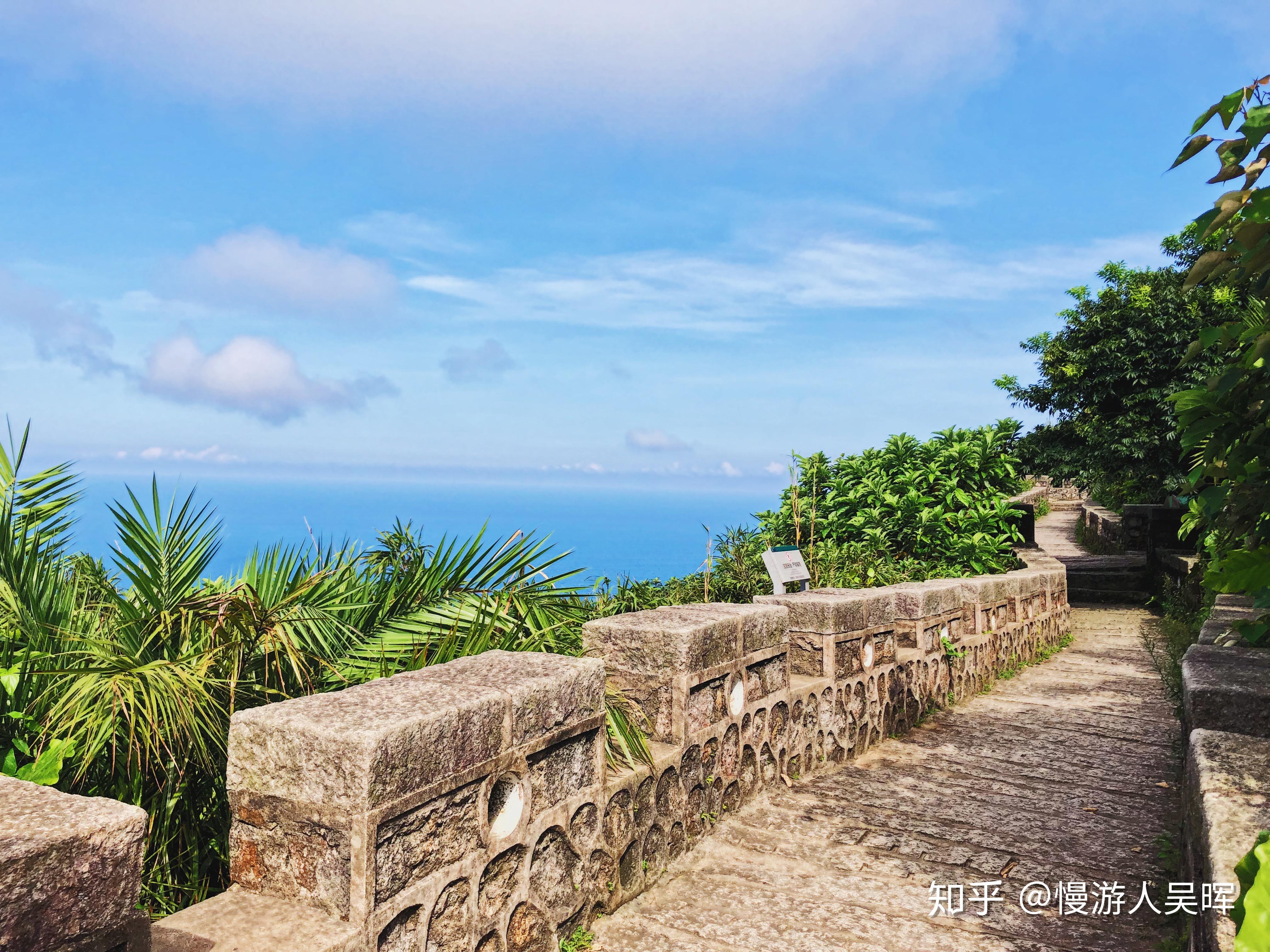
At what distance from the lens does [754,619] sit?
3684 millimetres

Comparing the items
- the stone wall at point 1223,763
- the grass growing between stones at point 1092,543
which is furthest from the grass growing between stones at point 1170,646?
the grass growing between stones at point 1092,543

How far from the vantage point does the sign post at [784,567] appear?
16.1 ft

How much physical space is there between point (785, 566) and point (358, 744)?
3493 mm

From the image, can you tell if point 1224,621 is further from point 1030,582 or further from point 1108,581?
point 1108,581

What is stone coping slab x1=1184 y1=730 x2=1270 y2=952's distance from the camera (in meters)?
1.66

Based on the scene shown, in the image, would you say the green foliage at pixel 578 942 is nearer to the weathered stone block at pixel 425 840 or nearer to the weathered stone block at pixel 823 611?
the weathered stone block at pixel 425 840

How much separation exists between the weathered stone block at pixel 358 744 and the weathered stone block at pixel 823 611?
2.52 metres

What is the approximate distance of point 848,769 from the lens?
4.52 m

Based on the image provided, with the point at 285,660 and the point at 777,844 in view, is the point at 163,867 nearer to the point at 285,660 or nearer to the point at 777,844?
the point at 285,660

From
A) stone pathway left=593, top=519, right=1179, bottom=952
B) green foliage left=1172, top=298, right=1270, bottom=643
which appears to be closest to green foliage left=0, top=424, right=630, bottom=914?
stone pathway left=593, top=519, right=1179, bottom=952

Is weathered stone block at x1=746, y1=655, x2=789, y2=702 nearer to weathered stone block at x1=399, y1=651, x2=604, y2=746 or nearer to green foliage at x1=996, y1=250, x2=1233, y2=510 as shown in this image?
weathered stone block at x1=399, y1=651, x2=604, y2=746

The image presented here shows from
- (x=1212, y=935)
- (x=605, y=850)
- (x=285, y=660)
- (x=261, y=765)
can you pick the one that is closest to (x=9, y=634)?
(x=285, y=660)

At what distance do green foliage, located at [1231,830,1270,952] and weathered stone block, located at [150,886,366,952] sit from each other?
5.40 feet

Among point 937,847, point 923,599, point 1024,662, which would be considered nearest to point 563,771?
point 937,847
